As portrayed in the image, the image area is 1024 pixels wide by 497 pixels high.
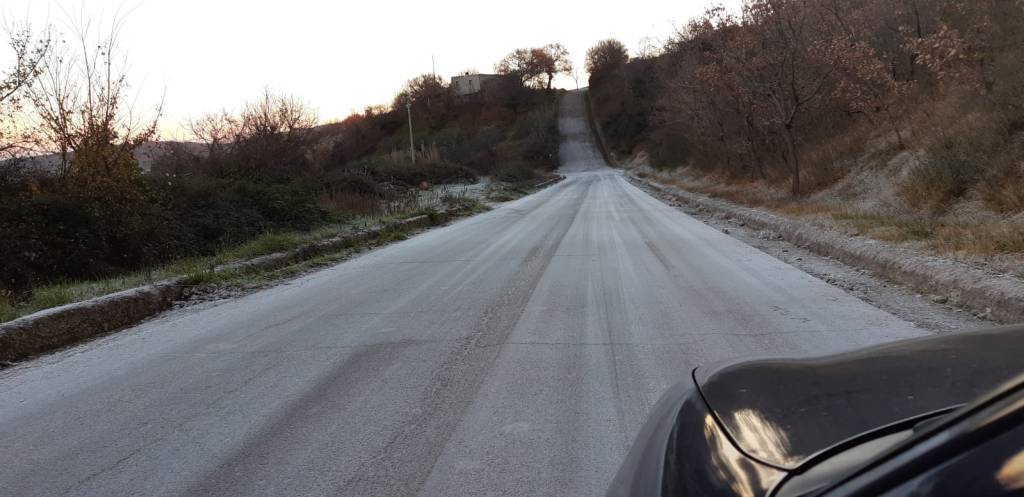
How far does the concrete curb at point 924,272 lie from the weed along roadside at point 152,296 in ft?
29.1

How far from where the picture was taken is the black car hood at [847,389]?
1.67 metres

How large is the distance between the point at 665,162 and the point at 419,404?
5144 centimetres

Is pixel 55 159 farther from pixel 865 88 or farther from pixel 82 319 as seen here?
pixel 865 88

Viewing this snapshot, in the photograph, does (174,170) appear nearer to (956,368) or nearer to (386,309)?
(386,309)

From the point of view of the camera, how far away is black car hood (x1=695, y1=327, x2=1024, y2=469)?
1674mm

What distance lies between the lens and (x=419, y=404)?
4.57 m

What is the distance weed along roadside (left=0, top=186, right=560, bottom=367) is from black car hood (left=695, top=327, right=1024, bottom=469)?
7.25 m

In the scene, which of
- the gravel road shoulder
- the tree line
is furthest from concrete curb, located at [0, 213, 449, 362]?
the tree line

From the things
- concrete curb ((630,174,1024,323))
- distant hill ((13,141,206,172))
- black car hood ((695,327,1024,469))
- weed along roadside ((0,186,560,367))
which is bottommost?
concrete curb ((630,174,1024,323))

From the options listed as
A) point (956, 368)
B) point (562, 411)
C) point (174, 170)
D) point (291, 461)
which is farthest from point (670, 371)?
point (174, 170)

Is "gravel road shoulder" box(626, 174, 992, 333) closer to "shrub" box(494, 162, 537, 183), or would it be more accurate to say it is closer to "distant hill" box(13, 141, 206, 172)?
"distant hill" box(13, 141, 206, 172)

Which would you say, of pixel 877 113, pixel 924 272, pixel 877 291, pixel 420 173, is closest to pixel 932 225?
pixel 924 272

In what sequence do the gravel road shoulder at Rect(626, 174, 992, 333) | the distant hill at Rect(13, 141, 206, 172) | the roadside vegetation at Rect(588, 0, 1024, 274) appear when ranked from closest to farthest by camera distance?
the gravel road shoulder at Rect(626, 174, 992, 333) < the roadside vegetation at Rect(588, 0, 1024, 274) < the distant hill at Rect(13, 141, 206, 172)

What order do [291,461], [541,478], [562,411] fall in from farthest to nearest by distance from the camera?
[562,411], [291,461], [541,478]
